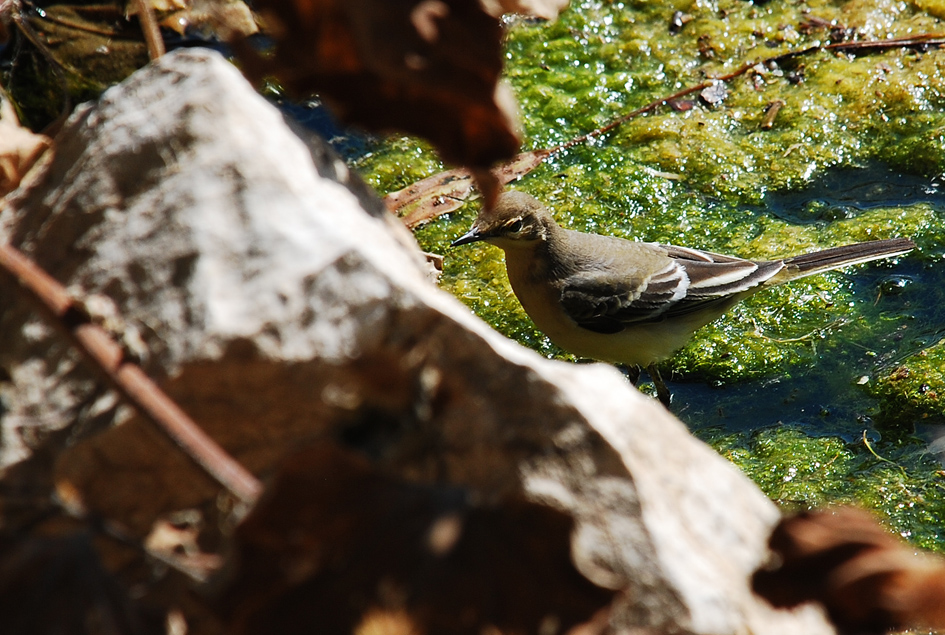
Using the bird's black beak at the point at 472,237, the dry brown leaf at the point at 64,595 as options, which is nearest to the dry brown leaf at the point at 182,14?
the bird's black beak at the point at 472,237

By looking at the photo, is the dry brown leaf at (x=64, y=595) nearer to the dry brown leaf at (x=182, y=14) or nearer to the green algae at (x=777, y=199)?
the green algae at (x=777, y=199)

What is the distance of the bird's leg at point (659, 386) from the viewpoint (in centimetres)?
539

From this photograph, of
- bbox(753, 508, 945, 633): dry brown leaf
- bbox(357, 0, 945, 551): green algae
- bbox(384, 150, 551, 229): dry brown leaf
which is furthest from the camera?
bbox(384, 150, 551, 229): dry brown leaf

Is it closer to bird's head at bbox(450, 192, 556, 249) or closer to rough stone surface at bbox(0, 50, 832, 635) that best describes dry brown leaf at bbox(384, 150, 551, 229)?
bird's head at bbox(450, 192, 556, 249)

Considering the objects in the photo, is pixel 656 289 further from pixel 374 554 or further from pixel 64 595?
pixel 64 595

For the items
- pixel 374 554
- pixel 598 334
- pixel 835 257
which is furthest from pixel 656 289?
pixel 374 554

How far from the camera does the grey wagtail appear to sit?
5.30 meters

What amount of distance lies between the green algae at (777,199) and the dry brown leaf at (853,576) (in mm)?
2873

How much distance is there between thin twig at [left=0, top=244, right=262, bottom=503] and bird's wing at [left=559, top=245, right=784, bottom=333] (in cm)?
371

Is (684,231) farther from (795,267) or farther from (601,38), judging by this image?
(601,38)

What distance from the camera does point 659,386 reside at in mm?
5422

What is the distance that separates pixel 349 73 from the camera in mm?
1923

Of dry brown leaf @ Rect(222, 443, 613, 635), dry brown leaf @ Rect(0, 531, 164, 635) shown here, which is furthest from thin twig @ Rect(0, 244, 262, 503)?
dry brown leaf @ Rect(0, 531, 164, 635)

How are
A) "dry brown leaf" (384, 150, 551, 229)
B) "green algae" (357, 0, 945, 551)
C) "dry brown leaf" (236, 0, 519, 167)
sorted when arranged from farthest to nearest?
"dry brown leaf" (384, 150, 551, 229) → "green algae" (357, 0, 945, 551) → "dry brown leaf" (236, 0, 519, 167)
